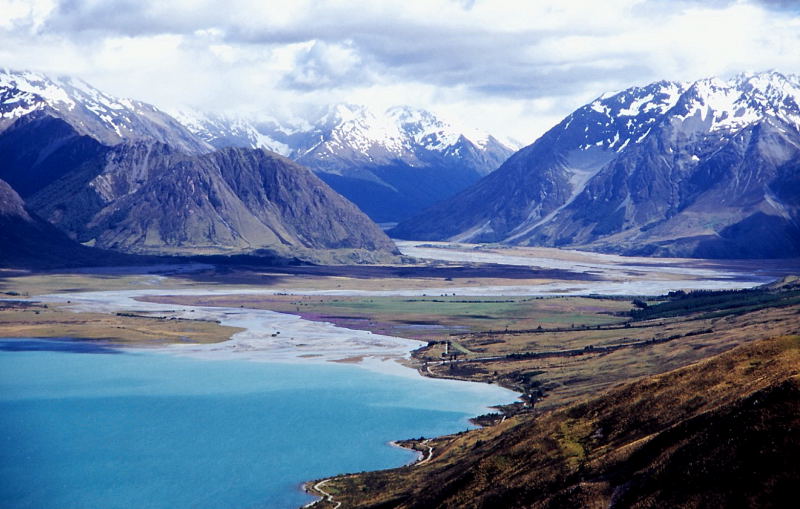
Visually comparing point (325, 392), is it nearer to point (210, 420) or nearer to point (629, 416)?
point (210, 420)

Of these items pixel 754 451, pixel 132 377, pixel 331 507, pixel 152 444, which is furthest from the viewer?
pixel 132 377

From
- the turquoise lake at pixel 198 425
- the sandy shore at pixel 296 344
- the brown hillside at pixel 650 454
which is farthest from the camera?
the sandy shore at pixel 296 344

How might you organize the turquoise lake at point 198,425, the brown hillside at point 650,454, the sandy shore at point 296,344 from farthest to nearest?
the sandy shore at point 296,344 → the turquoise lake at point 198,425 → the brown hillside at point 650,454

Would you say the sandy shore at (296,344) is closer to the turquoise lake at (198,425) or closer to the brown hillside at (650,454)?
the turquoise lake at (198,425)

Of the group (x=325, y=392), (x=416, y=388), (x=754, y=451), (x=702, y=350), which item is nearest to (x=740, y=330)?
(x=702, y=350)

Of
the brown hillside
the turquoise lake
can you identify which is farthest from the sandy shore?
the brown hillside

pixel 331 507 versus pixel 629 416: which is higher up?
pixel 629 416

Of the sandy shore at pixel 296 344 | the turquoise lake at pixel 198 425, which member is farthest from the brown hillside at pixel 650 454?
the sandy shore at pixel 296 344

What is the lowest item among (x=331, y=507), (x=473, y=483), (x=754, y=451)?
(x=331, y=507)
